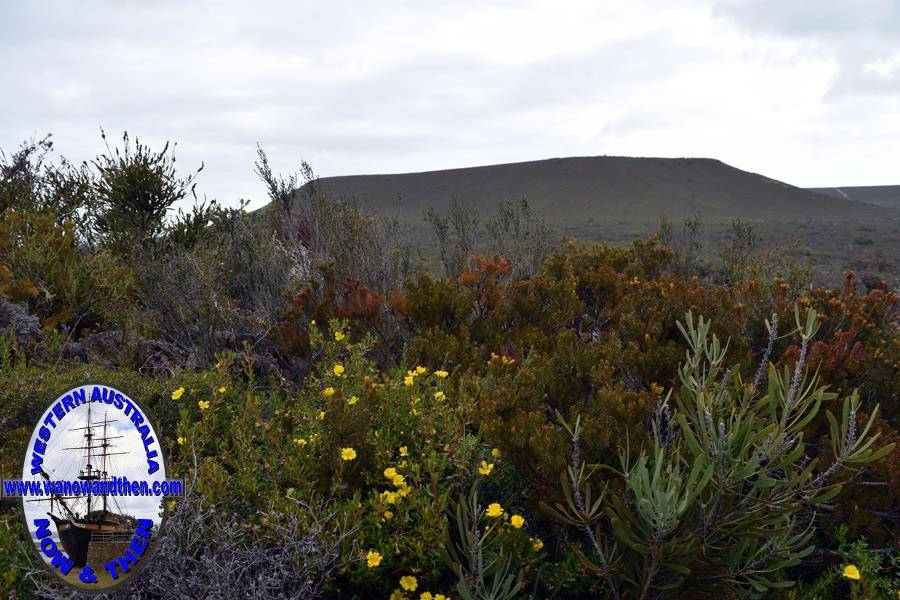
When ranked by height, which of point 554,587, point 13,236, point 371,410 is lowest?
point 554,587

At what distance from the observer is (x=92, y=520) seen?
2.22 metres

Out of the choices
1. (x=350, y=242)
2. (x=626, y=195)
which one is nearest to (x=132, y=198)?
(x=350, y=242)

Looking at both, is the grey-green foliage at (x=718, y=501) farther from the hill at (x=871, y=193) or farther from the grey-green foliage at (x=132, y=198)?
→ the hill at (x=871, y=193)

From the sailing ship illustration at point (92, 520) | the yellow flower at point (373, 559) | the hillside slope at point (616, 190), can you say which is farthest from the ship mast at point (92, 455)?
the hillside slope at point (616, 190)

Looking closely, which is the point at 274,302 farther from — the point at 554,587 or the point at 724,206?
the point at 724,206

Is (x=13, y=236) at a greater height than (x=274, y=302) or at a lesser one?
greater

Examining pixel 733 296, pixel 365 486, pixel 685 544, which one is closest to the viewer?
pixel 685 544

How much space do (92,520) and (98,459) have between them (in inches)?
8.3

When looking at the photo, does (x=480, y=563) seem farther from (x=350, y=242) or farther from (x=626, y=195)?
(x=626, y=195)

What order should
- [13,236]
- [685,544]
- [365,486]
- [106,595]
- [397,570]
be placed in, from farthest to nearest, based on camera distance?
[13,236], [365,486], [397,570], [106,595], [685,544]

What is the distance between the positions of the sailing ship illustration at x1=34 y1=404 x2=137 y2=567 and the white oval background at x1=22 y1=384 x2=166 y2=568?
0.01 metres

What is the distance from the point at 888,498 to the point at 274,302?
19.9 feet

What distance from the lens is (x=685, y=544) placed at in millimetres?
2023

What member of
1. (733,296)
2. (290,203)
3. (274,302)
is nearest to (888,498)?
(733,296)
